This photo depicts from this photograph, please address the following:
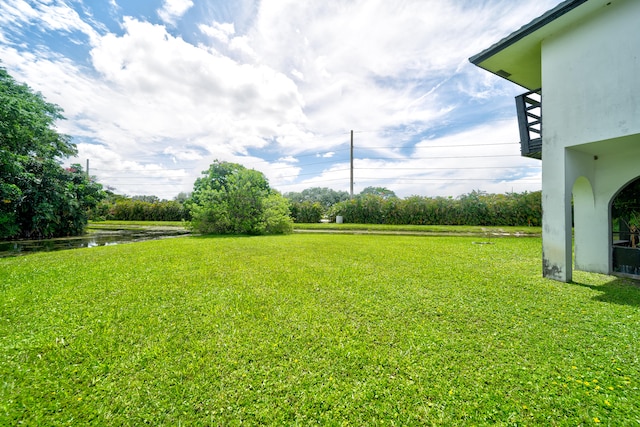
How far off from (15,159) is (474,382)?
15306mm

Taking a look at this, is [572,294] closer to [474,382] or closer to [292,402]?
[474,382]

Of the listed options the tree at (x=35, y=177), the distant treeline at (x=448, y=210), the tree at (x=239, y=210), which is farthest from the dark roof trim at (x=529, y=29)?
the distant treeline at (x=448, y=210)

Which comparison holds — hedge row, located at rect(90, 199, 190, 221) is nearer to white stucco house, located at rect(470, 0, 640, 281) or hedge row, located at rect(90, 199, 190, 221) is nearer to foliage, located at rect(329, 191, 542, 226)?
foliage, located at rect(329, 191, 542, 226)

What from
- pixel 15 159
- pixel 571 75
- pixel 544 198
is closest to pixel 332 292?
pixel 544 198

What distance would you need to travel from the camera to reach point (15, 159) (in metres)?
9.73

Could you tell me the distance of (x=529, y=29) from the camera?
4871mm

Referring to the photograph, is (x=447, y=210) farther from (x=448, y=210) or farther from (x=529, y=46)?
(x=529, y=46)

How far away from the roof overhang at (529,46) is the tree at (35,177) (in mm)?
13432

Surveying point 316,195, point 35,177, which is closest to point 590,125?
point 35,177

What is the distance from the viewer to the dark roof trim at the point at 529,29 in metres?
4.31

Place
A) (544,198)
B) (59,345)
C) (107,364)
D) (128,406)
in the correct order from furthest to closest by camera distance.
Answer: (544,198) → (59,345) → (107,364) → (128,406)

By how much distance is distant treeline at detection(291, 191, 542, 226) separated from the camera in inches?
637

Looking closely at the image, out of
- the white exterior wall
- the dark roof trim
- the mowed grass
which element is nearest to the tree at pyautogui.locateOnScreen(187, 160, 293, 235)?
the mowed grass

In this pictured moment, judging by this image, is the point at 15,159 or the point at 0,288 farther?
the point at 15,159
